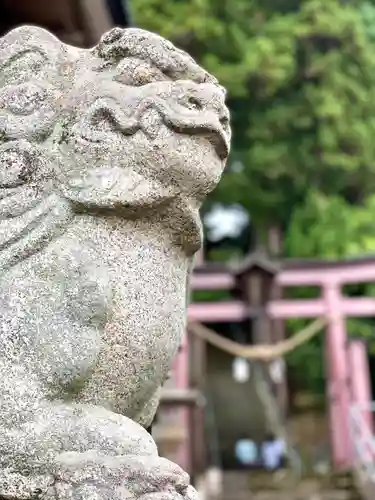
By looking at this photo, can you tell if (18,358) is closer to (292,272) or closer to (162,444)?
(162,444)

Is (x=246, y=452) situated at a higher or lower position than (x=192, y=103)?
lower

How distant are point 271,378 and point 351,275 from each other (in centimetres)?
271

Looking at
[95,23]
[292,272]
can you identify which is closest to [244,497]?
[292,272]

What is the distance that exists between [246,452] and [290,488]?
2.51 m

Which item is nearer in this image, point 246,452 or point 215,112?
point 215,112

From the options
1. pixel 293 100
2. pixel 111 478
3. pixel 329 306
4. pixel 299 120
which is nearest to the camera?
pixel 111 478

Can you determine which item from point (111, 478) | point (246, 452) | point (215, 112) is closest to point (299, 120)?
point (246, 452)

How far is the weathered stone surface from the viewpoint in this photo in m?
1.08

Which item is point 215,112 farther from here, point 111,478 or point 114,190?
point 111,478

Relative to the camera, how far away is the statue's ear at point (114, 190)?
1193 millimetres

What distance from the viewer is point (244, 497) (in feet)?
20.7

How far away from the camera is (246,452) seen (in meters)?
8.78

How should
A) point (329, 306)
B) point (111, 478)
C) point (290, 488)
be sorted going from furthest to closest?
1. point (329, 306)
2. point (290, 488)
3. point (111, 478)

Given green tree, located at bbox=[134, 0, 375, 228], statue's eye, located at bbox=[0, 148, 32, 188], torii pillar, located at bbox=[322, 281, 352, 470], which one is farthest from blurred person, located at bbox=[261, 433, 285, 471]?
statue's eye, located at bbox=[0, 148, 32, 188]
